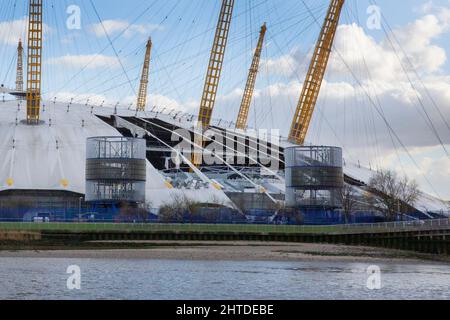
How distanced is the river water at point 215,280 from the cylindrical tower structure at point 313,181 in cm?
4090

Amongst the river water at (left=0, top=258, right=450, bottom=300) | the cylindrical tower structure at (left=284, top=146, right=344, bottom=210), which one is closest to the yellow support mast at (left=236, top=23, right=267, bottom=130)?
the cylindrical tower structure at (left=284, top=146, right=344, bottom=210)

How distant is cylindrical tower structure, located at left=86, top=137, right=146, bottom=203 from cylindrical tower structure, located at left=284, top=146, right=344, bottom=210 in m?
17.8

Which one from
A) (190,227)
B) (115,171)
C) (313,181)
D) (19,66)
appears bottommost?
(190,227)

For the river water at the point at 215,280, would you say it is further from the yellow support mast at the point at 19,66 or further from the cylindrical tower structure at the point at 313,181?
the yellow support mast at the point at 19,66

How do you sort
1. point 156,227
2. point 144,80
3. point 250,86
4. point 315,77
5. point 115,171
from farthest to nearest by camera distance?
1. point 144,80
2. point 250,86
3. point 315,77
4. point 115,171
5. point 156,227

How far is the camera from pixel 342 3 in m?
122

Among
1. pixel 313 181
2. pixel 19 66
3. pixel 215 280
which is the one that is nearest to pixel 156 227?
pixel 313 181

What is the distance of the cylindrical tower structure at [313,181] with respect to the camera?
9750cm

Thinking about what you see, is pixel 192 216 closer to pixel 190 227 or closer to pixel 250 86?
pixel 190 227

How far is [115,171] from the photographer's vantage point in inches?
3718

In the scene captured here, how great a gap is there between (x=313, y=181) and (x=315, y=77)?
33.3 metres
